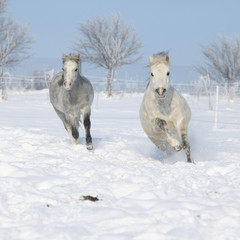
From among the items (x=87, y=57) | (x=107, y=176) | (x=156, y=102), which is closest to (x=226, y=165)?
(x=156, y=102)

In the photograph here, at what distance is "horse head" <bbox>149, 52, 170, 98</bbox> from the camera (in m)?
5.47

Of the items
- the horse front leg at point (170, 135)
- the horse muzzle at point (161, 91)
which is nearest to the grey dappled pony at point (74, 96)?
the horse front leg at point (170, 135)

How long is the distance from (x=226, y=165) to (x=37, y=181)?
2.72 meters

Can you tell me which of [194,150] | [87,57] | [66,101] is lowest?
[194,150]

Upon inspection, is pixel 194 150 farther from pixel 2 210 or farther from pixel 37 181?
pixel 2 210

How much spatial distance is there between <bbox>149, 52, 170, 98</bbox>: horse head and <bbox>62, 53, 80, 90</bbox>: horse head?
176 centimetres

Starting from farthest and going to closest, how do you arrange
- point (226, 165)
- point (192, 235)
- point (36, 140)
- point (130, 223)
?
point (36, 140)
point (226, 165)
point (130, 223)
point (192, 235)

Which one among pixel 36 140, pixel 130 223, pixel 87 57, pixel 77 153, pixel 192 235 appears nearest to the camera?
pixel 192 235

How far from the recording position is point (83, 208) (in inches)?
149

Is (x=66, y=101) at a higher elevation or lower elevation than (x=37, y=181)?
higher

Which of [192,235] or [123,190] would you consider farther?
[123,190]

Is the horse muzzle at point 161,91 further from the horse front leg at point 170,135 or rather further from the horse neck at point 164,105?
the horse front leg at point 170,135

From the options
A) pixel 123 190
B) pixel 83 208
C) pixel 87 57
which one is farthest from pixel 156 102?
pixel 87 57

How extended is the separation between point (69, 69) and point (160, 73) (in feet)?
6.72
